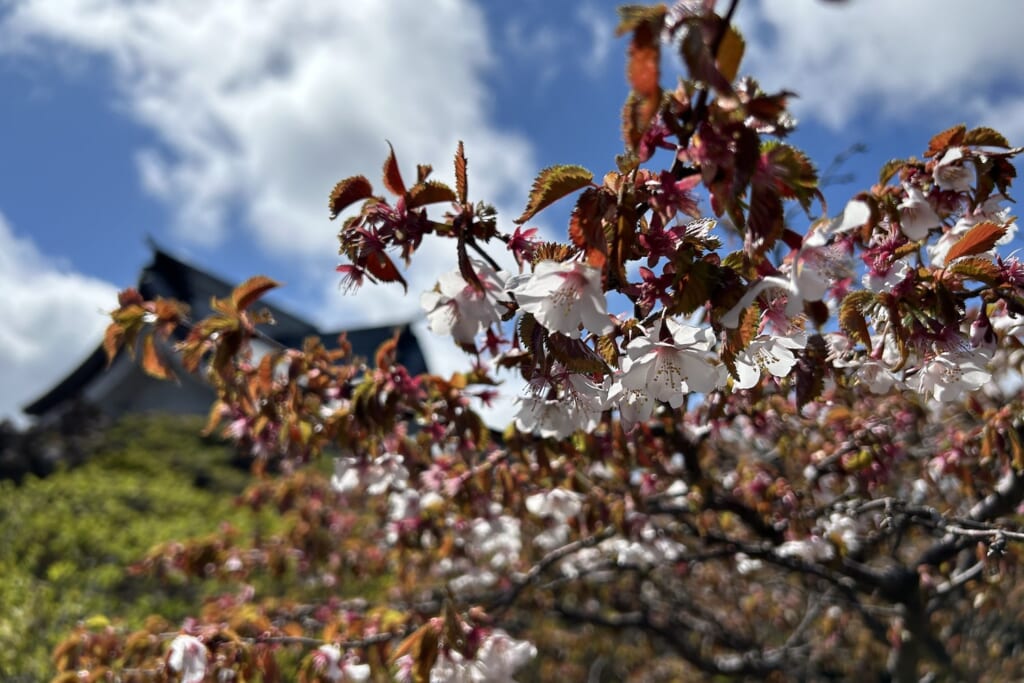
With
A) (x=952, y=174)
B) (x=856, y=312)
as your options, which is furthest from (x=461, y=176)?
(x=952, y=174)

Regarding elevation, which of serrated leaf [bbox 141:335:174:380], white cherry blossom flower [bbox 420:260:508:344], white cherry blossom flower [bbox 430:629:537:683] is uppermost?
serrated leaf [bbox 141:335:174:380]

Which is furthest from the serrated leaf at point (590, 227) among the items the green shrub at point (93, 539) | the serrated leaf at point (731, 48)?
the green shrub at point (93, 539)

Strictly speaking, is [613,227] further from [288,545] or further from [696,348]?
[288,545]

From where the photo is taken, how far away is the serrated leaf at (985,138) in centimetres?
105

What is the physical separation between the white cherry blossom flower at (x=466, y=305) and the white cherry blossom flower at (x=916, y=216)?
2.26 ft

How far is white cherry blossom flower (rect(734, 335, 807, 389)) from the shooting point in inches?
40.5

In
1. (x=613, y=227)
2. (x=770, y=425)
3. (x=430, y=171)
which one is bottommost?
(x=613, y=227)

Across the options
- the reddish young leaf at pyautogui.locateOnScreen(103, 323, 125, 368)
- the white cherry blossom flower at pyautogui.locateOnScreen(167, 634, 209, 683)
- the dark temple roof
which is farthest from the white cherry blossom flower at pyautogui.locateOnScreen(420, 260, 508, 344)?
the dark temple roof

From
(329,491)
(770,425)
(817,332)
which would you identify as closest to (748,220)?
(817,332)

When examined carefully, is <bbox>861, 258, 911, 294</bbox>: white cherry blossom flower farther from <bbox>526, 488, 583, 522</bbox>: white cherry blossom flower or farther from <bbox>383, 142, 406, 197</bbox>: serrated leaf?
<bbox>526, 488, 583, 522</bbox>: white cherry blossom flower

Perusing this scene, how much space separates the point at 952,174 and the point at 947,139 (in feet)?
0.19

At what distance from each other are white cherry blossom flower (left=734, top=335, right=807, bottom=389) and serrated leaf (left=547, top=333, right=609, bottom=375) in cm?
25

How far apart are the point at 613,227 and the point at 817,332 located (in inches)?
26.3

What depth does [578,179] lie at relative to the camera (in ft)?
2.81
